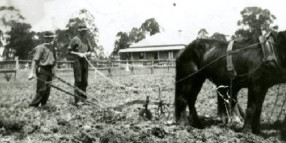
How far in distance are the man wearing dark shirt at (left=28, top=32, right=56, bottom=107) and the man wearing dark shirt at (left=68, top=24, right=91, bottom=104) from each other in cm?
64

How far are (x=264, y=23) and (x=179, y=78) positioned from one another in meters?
66.0

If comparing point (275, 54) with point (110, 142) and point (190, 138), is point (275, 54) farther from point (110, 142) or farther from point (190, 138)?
point (110, 142)

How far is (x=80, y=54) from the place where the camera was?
858 centimetres

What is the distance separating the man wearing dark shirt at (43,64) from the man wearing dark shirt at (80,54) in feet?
2.09

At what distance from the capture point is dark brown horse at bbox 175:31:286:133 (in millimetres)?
5961

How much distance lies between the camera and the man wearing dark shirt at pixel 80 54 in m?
8.67

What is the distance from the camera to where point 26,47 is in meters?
72.0

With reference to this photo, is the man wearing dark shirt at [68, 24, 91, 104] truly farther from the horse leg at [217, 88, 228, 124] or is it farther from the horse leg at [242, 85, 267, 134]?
the horse leg at [242, 85, 267, 134]

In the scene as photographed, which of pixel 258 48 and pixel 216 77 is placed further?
pixel 216 77

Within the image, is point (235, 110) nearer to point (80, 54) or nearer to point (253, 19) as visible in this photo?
point (80, 54)

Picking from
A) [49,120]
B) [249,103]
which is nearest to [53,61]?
[49,120]

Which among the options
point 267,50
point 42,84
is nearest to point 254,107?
point 267,50

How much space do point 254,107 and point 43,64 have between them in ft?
14.6

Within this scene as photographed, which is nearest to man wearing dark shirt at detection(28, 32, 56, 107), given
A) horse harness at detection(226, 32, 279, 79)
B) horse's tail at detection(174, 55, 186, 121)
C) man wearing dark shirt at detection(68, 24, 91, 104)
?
man wearing dark shirt at detection(68, 24, 91, 104)
